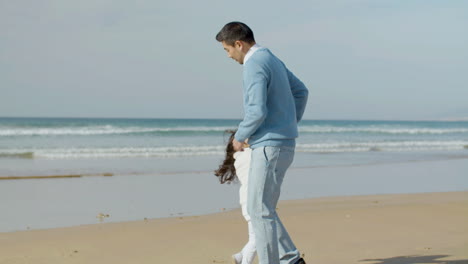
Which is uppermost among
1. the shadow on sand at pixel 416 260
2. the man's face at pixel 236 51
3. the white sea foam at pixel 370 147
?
the white sea foam at pixel 370 147

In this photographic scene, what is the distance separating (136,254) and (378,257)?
205 cm

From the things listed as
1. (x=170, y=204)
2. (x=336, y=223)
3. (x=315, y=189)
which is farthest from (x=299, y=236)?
(x=315, y=189)

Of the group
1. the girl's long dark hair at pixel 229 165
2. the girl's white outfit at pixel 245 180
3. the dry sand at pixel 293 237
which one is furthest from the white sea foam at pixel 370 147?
→ the girl's white outfit at pixel 245 180

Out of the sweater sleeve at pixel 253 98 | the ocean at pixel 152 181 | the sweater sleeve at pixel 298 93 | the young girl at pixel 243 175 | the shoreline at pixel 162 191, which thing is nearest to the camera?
the sweater sleeve at pixel 253 98

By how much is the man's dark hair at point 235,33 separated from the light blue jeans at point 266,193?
665 mm

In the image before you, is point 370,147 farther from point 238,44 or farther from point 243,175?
point 238,44

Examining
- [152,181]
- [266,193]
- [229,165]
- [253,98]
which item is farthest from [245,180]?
[152,181]

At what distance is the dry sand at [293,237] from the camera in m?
4.57

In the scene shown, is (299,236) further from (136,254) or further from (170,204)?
(170,204)

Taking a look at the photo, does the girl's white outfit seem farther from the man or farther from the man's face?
the man's face

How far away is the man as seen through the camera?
3.17 meters

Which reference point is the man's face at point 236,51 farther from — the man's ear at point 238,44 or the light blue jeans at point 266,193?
the light blue jeans at point 266,193

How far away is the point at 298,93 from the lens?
364 centimetres

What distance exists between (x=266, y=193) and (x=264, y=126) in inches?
15.9
